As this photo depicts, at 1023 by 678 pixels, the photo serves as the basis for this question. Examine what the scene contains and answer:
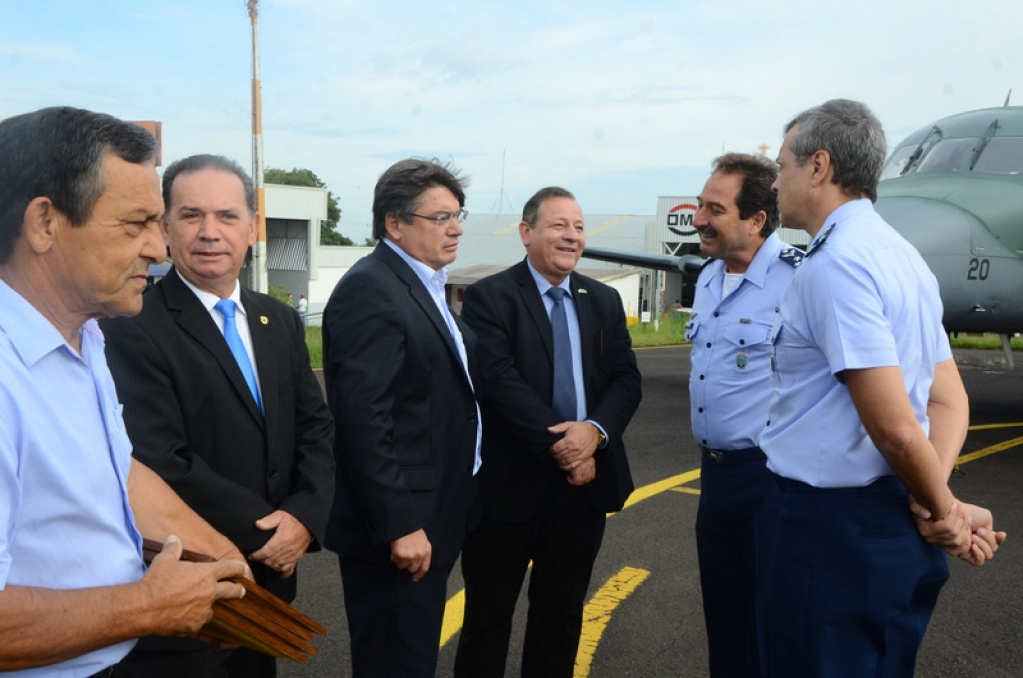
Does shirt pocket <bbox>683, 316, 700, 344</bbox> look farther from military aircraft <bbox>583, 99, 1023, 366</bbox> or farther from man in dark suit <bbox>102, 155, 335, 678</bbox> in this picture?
military aircraft <bbox>583, 99, 1023, 366</bbox>

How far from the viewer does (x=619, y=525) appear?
561 cm

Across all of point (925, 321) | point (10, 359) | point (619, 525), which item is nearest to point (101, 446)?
point (10, 359)

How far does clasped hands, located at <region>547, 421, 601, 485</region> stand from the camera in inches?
130

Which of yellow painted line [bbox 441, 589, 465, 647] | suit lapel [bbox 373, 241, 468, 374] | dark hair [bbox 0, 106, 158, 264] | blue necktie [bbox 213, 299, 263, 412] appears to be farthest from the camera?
yellow painted line [bbox 441, 589, 465, 647]

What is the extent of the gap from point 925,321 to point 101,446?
2000 mm

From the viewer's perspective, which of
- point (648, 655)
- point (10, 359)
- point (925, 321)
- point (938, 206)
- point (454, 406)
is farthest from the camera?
point (938, 206)

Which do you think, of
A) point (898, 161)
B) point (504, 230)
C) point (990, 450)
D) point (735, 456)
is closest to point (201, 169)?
point (735, 456)

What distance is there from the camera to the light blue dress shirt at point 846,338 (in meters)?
2.05

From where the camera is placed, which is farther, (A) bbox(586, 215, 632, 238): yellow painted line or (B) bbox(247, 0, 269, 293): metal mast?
(A) bbox(586, 215, 632, 238): yellow painted line

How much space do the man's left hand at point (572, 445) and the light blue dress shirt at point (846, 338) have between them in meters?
1.10

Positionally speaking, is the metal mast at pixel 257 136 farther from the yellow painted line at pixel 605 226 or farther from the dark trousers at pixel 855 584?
the yellow painted line at pixel 605 226

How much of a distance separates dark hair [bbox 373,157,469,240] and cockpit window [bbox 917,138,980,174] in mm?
7583

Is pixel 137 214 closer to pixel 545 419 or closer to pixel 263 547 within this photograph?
pixel 263 547

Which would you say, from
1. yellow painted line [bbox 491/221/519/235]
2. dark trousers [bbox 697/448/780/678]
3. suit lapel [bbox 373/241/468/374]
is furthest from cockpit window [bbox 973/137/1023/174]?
yellow painted line [bbox 491/221/519/235]
